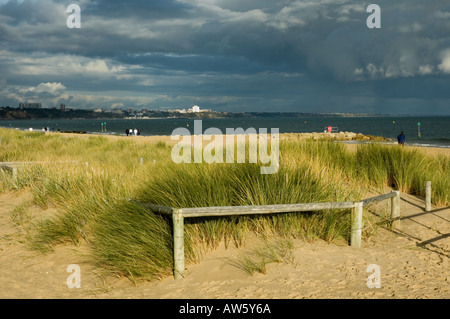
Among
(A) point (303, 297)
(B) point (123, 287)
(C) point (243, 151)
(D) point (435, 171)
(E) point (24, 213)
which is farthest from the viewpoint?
(D) point (435, 171)

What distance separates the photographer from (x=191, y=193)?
277 inches

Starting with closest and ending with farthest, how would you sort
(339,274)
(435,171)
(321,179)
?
1. (339,274)
2. (321,179)
3. (435,171)

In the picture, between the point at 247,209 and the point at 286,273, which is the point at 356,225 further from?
the point at 247,209

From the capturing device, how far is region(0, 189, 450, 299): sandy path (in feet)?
18.1

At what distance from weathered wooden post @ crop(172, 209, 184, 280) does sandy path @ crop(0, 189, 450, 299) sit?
0.47ft

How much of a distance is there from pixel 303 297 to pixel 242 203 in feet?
6.89

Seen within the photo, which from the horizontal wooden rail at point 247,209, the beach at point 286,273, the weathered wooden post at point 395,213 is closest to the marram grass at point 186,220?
the beach at point 286,273

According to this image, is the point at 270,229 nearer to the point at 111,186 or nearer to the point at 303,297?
the point at 303,297

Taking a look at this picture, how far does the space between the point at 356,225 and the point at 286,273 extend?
62.0 inches

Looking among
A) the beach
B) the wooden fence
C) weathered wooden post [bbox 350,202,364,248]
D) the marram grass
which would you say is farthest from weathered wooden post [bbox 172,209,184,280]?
weathered wooden post [bbox 350,202,364,248]

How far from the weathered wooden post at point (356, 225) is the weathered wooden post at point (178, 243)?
2604 mm

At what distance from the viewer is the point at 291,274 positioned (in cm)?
589

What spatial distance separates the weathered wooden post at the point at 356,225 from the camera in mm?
6871
